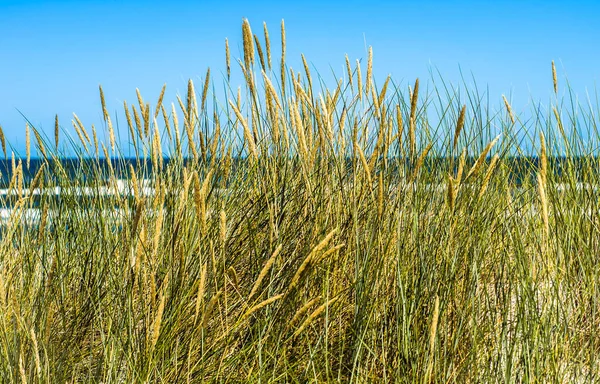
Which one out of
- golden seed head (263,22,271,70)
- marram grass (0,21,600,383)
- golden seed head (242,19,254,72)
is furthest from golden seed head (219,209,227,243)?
golden seed head (263,22,271,70)

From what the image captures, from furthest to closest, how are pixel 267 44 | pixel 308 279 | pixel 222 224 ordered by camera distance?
pixel 267 44, pixel 308 279, pixel 222 224

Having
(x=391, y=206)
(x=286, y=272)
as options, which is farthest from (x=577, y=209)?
(x=286, y=272)

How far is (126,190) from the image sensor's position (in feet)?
6.66

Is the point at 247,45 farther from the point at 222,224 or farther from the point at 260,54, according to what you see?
the point at 222,224

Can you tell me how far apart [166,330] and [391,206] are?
749 mm

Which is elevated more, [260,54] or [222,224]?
[260,54]

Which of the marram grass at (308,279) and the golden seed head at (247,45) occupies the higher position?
the golden seed head at (247,45)

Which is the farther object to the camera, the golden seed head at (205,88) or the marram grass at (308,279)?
the golden seed head at (205,88)

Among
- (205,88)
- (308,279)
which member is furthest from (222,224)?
(205,88)

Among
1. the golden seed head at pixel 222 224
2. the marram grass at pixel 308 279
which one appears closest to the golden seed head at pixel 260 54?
the marram grass at pixel 308 279

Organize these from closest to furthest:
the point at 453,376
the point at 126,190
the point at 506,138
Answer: the point at 453,376 < the point at 126,190 < the point at 506,138

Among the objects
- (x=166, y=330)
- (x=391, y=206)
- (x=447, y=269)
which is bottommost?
(x=166, y=330)

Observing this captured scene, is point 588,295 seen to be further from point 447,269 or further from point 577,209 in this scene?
point 447,269

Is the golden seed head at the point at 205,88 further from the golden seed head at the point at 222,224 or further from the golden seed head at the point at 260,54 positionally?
the golden seed head at the point at 222,224
